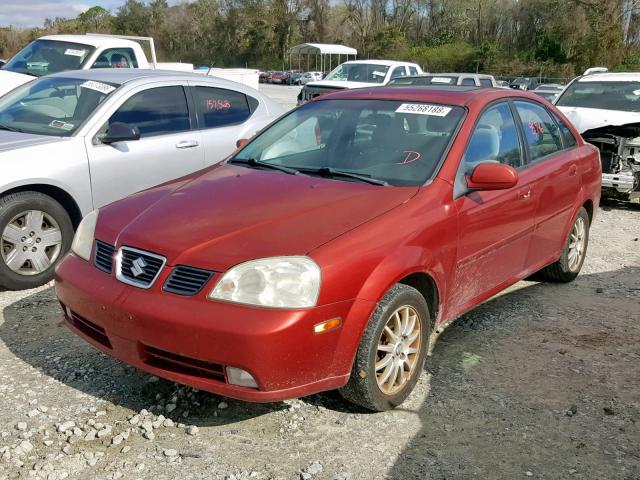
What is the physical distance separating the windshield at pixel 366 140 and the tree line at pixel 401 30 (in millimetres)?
40671

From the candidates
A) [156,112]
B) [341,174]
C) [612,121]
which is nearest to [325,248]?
[341,174]

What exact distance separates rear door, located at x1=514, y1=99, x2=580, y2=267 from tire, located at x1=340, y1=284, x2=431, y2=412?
5.08 ft

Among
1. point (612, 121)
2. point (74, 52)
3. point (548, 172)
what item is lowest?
point (612, 121)

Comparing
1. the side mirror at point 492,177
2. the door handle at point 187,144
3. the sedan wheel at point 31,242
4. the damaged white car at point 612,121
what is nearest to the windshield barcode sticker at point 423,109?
the side mirror at point 492,177

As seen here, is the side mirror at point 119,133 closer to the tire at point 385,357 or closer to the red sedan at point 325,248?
the red sedan at point 325,248

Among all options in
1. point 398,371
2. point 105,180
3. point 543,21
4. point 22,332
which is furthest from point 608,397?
point 543,21

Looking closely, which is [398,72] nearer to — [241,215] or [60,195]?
[60,195]

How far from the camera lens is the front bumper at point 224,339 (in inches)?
110

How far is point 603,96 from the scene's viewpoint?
399 inches

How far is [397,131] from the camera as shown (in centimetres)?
409

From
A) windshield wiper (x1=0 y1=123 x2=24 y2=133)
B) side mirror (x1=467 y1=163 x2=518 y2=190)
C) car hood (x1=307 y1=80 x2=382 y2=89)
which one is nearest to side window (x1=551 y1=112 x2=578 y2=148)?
side mirror (x1=467 y1=163 x2=518 y2=190)

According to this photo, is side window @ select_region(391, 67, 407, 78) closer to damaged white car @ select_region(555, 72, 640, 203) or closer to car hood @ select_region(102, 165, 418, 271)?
damaged white car @ select_region(555, 72, 640, 203)

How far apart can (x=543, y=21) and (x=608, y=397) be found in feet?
193

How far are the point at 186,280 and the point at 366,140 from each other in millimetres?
1687
